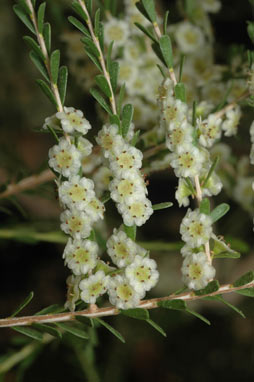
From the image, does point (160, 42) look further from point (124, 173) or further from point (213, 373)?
point (213, 373)

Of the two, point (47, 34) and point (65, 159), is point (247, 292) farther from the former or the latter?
point (47, 34)

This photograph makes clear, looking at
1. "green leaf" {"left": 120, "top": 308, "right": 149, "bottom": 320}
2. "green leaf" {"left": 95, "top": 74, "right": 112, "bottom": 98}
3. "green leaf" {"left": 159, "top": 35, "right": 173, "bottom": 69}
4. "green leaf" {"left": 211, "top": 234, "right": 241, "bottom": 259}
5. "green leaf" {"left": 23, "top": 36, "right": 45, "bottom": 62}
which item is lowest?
"green leaf" {"left": 120, "top": 308, "right": 149, "bottom": 320}

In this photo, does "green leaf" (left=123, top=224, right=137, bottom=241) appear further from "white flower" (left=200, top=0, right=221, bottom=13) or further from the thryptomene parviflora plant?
"white flower" (left=200, top=0, right=221, bottom=13)

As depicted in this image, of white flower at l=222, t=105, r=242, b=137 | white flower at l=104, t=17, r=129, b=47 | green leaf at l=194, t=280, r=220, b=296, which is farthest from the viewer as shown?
white flower at l=104, t=17, r=129, b=47

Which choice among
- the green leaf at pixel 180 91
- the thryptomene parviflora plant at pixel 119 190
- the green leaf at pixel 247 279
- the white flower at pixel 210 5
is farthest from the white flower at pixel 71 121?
Answer: the white flower at pixel 210 5

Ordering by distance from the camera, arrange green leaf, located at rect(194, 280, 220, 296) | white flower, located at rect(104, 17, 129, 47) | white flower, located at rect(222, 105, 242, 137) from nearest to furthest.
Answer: green leaf, located at rect(194, 280, 220, 296) < white flower, located at rect(222, 105, 242, 137) < white flower, located at rect(104, 17, 129, 47)

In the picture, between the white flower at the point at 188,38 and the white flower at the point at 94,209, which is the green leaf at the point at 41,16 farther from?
the white flower at the point at 188,38

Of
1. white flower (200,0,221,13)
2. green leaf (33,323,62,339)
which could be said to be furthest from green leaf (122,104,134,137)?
white flower (200,0,221,13)

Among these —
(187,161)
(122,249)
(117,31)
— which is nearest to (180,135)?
(187,161)

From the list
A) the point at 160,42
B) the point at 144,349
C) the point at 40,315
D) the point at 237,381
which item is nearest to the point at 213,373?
the point at 237,381
